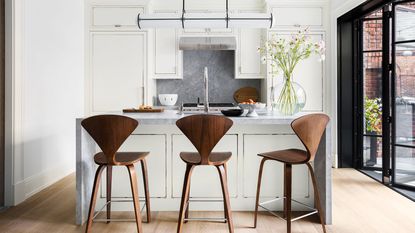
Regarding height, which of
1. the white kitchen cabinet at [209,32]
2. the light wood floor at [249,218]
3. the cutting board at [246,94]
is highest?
the white kitchen cabinet at [209,32]

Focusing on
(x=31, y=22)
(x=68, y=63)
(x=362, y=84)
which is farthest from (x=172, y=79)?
(x=362, y=84)

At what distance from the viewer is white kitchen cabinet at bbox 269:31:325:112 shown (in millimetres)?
5094

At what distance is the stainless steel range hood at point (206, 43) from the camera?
5.21 meters

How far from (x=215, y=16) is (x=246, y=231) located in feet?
6.09

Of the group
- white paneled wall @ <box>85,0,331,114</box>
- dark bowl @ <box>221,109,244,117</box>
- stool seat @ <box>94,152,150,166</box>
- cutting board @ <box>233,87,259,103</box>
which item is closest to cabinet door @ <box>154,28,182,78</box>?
white paneled wall @ <box>85,0,331,114</box>

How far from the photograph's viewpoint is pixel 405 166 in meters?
4.11

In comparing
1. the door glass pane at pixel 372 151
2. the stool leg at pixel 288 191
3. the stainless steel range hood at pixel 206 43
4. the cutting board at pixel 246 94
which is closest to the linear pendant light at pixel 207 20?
the stool leg at pixel 288 191

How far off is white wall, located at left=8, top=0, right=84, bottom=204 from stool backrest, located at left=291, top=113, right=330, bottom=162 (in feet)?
8.68

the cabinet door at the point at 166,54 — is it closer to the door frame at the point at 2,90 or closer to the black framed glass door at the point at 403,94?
the door frame at the point at 2,90

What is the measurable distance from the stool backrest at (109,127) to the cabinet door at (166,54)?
2.91 metres

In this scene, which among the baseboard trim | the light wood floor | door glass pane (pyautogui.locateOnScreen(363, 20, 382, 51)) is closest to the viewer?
the light wood floor

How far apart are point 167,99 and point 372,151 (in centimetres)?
291

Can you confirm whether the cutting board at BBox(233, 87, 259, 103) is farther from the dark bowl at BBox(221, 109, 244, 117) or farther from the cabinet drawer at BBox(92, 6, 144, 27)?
the dark bowl at BBox(221, 109, 244, 117)

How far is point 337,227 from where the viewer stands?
291cm
